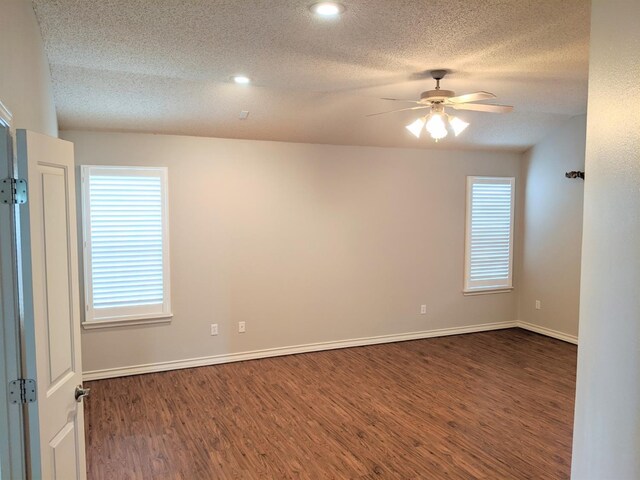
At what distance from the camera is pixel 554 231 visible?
6.33m

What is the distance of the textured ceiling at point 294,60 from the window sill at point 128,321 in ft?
6.35

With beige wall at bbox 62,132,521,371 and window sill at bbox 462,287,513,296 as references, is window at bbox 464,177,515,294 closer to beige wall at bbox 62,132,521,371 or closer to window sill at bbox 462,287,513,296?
window sill at bbox 462,287,513,296

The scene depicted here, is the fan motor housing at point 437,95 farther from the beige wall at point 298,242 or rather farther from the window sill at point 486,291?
the window sill at point 486,291

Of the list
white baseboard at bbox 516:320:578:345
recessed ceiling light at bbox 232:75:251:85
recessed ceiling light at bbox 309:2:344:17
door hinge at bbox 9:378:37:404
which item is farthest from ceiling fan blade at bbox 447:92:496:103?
white baseboard at bbox 516:320:578:345

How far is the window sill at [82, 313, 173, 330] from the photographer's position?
4.72 m

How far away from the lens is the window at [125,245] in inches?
183

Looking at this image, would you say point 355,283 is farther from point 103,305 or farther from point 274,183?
point 103,305

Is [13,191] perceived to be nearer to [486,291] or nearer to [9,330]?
[9,330]

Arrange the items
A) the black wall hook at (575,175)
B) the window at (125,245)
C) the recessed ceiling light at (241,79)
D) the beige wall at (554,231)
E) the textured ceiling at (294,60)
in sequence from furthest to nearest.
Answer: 1. the beige wall at (554,231)
2. the black wall hook at (575,175)
3. the window at (125,245)
4. the recessed ceiling light at (241,79)
5. the textured ceiling at (294,60)

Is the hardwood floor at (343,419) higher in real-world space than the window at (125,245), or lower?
lower

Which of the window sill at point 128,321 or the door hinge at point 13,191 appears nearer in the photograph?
the door hinge at point 13,191

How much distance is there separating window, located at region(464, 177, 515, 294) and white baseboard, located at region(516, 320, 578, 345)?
2.02ft

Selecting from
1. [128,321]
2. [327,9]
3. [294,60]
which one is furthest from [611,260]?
[128,321]


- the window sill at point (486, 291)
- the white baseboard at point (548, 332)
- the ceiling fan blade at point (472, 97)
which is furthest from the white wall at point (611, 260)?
the window sill at point (486, 291)
